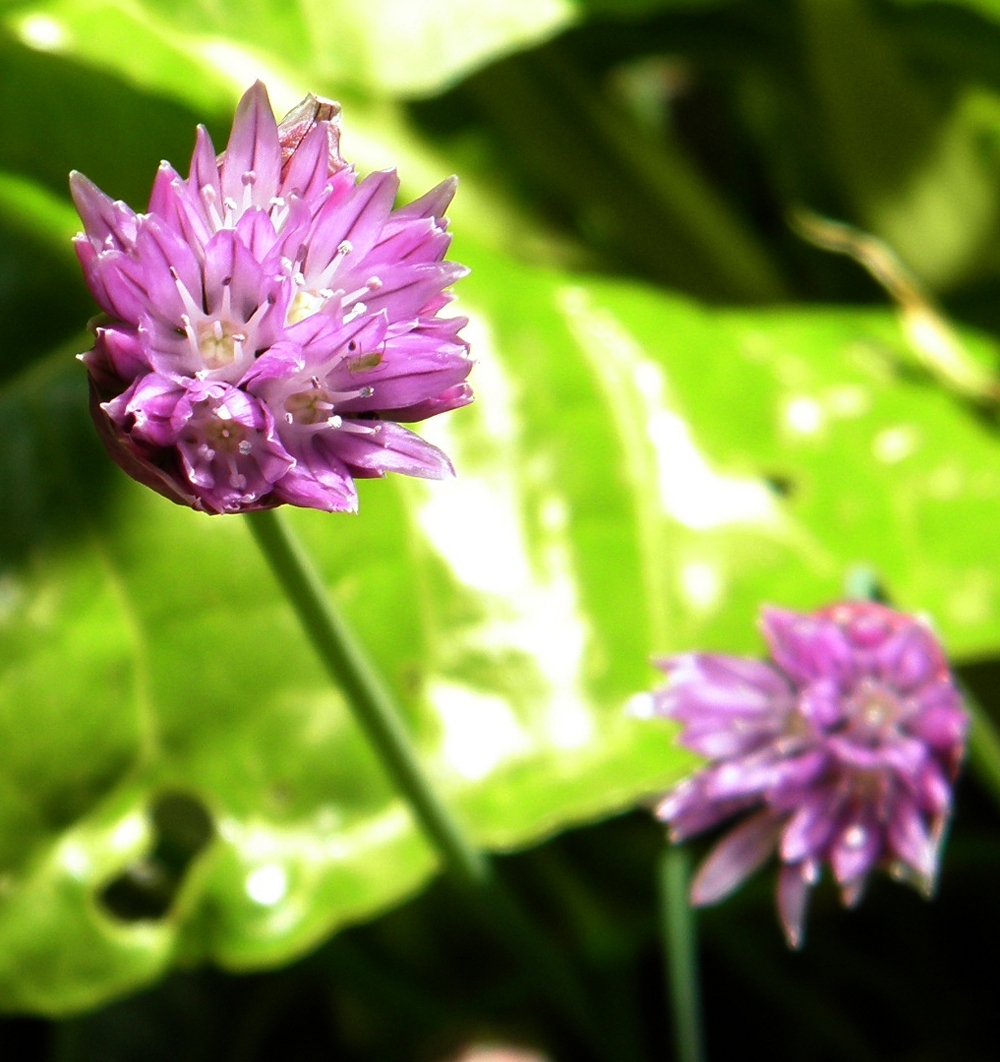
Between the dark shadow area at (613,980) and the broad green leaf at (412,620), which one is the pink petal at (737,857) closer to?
the broad green leaf at (412,620)

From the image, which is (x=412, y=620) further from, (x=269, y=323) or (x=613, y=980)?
(x=269, y=323)

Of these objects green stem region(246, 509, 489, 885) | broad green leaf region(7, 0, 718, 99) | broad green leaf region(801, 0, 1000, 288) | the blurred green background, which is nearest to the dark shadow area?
the blurred green background

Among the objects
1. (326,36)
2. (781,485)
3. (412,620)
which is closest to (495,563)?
(412,620)

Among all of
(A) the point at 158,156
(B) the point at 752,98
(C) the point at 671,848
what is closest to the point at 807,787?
(C) the point at 671,848

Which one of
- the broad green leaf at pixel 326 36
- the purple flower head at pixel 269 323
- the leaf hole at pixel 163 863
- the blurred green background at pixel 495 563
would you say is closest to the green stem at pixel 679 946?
the blurred green background at pixel 495 563

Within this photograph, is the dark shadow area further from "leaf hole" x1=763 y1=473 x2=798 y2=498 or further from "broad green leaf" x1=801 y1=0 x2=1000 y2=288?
"broad green leaf" x1=801 y1=0 x2=1000 y2=288

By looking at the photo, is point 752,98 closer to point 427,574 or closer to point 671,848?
point 427,574
